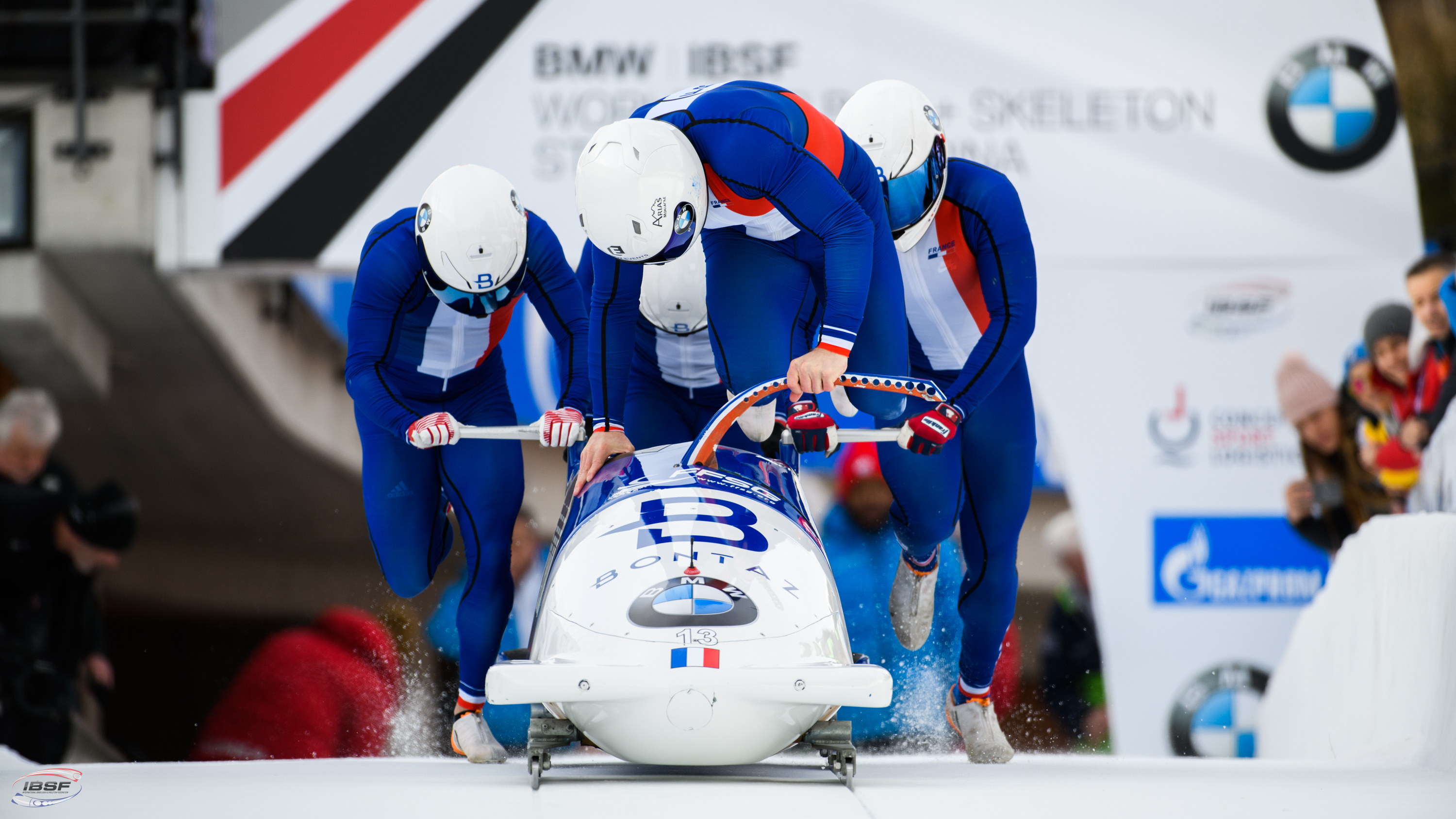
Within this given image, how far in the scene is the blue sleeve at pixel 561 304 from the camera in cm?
322

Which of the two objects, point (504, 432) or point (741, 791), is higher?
point (504, 432)

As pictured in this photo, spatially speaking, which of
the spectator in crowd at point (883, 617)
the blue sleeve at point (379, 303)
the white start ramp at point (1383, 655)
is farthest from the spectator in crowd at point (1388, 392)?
the blue sleeve at point (379, 303)

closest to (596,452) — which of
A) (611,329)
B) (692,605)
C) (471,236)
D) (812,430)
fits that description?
(611,329)

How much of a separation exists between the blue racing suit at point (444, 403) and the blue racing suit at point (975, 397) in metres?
0.87

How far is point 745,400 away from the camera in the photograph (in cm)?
264

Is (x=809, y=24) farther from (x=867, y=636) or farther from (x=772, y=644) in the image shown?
(x=772, y=644)

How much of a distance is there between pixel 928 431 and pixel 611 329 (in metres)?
0.79

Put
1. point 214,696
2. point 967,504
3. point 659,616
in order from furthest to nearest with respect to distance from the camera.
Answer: point 214,696, point 967,504, point 659,616

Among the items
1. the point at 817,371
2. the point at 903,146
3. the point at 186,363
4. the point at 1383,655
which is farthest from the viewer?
the point at 186,363

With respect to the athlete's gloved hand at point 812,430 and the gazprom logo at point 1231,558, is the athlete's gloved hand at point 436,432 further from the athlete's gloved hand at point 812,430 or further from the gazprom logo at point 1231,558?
the gazprom logo at point 1231,558

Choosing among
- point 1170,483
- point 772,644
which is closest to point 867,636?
point 1170,483

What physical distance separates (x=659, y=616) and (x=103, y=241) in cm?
474

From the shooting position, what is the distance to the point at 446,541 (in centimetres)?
355

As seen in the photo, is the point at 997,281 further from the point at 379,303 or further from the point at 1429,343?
the point at 1429,343
